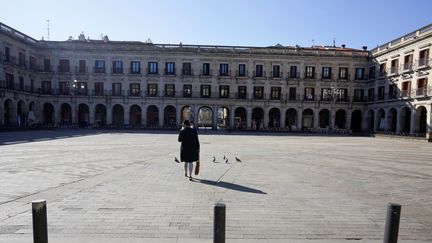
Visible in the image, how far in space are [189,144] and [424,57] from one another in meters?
36.9

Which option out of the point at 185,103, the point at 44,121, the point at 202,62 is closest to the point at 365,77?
the point at 202,62

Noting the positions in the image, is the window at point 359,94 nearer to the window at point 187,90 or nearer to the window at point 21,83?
the window at point 187,90

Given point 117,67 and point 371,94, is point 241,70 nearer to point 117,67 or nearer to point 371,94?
point 117,67

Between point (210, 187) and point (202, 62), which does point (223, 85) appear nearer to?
point (202, 62)

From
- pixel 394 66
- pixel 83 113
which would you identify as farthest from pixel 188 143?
pixel 83 113

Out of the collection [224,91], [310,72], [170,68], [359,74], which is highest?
[170,68]

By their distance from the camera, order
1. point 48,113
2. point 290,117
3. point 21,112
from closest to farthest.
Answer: point 21,112, point 48,113, point 290,117

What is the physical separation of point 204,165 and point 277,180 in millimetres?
3478

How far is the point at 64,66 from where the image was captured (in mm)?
43219

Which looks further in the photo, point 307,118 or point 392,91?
point 307,118

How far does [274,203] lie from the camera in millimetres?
6125

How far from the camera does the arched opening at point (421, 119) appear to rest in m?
32.8

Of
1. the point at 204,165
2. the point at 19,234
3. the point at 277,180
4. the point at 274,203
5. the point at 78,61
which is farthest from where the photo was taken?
the point at 78,61

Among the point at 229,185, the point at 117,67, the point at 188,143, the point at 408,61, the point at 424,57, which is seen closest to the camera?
the point at 229,185
